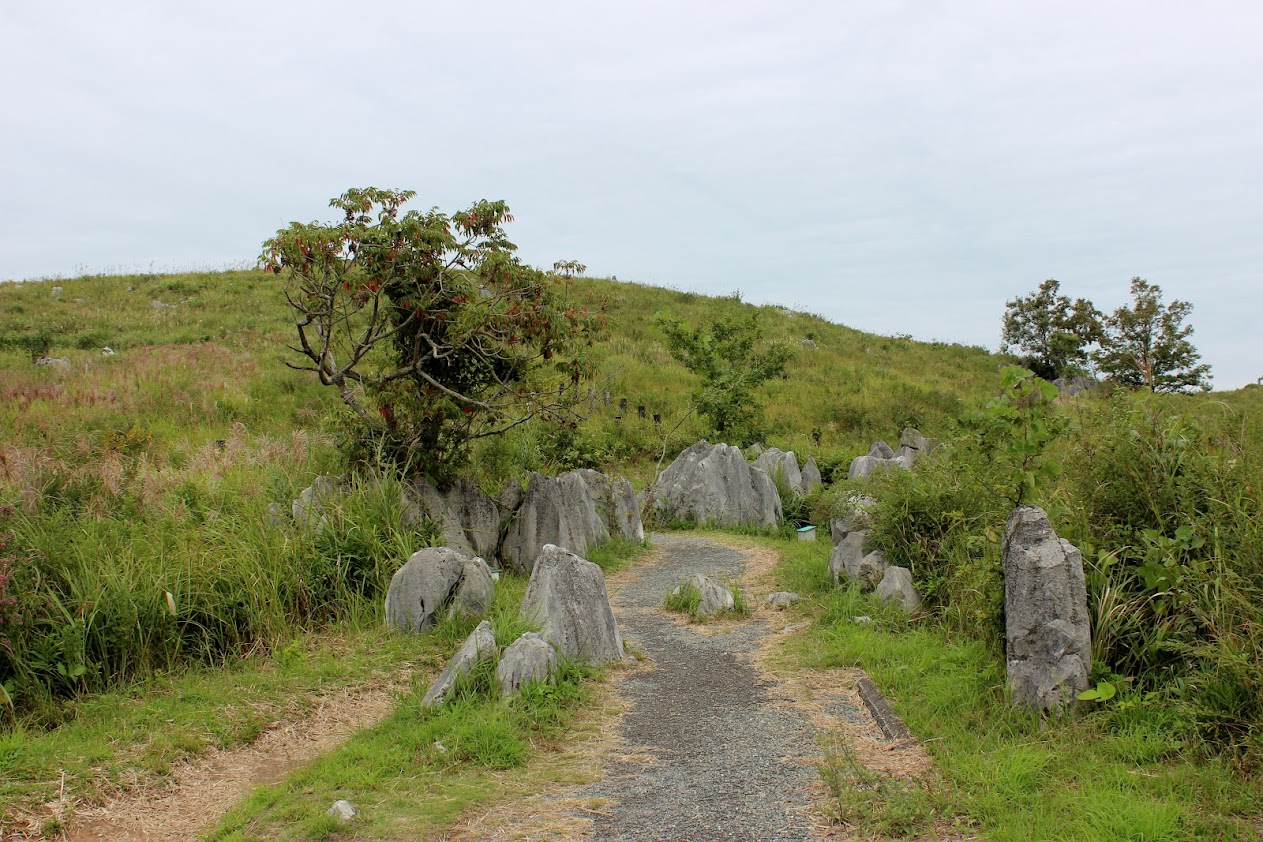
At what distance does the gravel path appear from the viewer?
4246 mm

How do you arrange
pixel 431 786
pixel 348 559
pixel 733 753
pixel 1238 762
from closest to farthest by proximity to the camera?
pixel 1238 762, pixel 431 786, pixel 733 753, pixel 348 559

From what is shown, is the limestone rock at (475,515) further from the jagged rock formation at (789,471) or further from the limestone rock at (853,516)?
the jagged rock formation at (789,471)

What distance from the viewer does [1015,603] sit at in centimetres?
533

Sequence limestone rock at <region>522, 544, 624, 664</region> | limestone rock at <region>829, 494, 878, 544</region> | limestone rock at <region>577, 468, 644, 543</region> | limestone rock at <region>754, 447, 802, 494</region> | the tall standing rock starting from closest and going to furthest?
1. the tall standing rock
2. limestone rock at <region>522, 544, 624, 664</region>
3. limestone rock at <region>829, 494, 878, 544</region>
4. limestone rock at <region>577, 468, 644, 543</region>
5. limestone rock at <region>754, 447, 802, 494</region>

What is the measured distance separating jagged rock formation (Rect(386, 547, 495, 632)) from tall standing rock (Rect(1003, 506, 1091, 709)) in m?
4.15

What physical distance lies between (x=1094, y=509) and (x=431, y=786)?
4.66m

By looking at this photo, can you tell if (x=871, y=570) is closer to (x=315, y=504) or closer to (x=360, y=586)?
(x=360, y=586)

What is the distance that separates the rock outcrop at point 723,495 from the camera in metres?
14.9

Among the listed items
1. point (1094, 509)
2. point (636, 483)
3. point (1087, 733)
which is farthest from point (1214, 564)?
point (636, 483)

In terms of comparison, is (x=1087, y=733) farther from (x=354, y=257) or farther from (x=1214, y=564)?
(x=354, y=257)

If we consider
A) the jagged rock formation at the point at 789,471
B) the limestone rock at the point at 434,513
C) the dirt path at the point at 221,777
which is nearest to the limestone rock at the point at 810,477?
the jagged rock formation at the point at 789,471

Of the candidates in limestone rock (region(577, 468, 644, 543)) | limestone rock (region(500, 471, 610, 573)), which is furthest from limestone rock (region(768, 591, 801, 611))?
limestone rock (region(577, 468, 644, 543))

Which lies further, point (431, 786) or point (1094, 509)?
point (1094, 509)

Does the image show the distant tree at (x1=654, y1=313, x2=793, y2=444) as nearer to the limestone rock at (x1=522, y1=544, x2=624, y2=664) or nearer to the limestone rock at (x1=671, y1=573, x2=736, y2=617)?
the limestone rock at (x1=671, y1=573, x2=736, y2=617)
